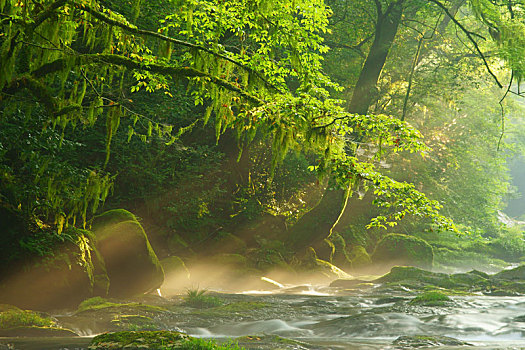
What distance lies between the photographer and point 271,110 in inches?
286

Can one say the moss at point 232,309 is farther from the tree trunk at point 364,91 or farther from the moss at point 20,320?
the tree trunk at point 364,91

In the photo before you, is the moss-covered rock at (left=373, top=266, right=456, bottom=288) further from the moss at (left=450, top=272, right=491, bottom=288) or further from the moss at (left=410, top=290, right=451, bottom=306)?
the moss at (left=410, top=290, right=451, bottom=306)

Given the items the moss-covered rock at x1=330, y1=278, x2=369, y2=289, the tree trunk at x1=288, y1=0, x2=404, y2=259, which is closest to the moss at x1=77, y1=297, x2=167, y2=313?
the tree trunk at x1=288, y1=0, x2=404, y2=259

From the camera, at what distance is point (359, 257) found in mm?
24641

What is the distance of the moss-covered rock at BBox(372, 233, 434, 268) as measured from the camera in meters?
25.7

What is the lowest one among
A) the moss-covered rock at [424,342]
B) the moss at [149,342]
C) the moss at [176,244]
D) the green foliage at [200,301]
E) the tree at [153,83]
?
the green foliage at [200,301]

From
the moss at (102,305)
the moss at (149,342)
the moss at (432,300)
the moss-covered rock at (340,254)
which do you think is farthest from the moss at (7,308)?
the moss-covered rock at (340,254)

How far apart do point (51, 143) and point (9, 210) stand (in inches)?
69.4

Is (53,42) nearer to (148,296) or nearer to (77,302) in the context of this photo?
(77,302)

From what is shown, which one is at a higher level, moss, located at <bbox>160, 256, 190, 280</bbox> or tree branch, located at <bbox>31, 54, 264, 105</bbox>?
tree branch, located at <bbox>31, 54, 264, 105</bbox>

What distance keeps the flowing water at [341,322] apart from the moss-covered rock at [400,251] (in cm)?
1109

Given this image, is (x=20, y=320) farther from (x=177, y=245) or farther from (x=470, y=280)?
(x=470, y=280)

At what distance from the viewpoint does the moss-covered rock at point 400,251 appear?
2566cm

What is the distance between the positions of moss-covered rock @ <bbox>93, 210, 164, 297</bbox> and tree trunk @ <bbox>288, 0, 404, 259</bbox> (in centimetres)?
711
